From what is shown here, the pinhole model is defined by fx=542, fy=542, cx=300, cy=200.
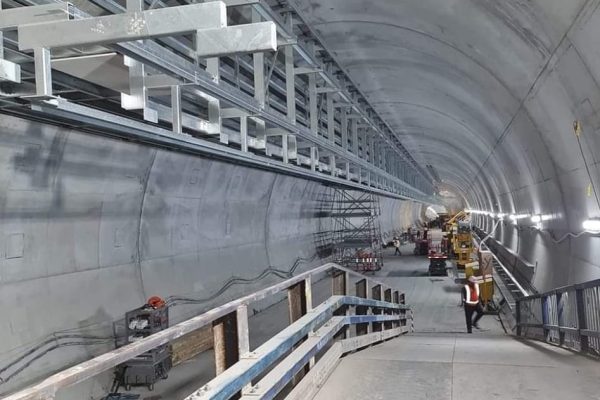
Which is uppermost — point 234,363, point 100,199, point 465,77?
point 465,77

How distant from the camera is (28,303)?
266 inches

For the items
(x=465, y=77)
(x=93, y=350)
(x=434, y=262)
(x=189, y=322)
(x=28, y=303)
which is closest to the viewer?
(x=189, y=322)

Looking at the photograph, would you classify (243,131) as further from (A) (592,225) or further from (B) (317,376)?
(A) (592,225)

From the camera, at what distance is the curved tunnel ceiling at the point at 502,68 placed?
599cm

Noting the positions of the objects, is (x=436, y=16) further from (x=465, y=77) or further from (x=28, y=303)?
(x=28, y=303)

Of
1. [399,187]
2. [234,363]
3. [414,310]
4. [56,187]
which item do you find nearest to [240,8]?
[56,187]

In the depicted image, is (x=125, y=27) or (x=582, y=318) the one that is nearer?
(x=125, y=27)

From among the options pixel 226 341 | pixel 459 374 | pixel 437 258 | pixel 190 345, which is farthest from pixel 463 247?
pixel 226 341

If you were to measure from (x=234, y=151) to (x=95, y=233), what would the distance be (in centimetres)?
288

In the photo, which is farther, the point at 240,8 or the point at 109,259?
the point at 109,259

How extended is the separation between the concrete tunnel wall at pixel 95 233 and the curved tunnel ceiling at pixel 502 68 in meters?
3.64

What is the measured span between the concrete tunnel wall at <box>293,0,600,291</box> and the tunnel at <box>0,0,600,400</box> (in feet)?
0.14

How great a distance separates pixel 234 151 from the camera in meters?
6.68

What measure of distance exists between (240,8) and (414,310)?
1183 cm
